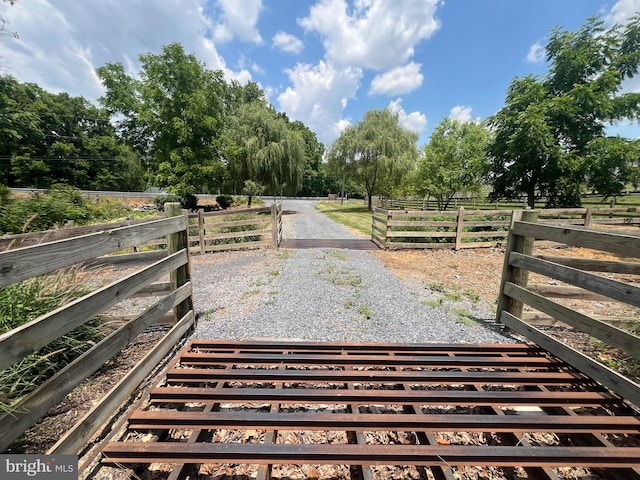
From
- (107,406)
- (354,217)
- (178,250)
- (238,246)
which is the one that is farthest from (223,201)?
(107,406)

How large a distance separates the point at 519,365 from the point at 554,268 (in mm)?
1018

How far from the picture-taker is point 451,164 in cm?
1623

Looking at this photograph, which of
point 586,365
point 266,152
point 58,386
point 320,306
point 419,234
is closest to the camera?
point 58,386

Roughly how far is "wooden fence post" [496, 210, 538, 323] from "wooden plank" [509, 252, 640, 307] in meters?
0.11

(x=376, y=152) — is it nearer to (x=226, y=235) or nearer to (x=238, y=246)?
(x=238, y=246)

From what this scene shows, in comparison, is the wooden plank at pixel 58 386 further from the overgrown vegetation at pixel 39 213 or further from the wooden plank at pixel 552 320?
the overgrown vegetation at pixel 39 213

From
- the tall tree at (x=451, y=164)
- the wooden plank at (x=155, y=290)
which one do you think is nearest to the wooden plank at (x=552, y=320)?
the wooden plank at (x=155, y=290)

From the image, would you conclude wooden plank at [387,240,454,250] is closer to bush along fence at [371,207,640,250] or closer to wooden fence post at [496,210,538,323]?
bush along fence at [371,207,640,250]

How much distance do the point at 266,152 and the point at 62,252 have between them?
58.6 ft

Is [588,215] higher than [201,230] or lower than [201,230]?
higher

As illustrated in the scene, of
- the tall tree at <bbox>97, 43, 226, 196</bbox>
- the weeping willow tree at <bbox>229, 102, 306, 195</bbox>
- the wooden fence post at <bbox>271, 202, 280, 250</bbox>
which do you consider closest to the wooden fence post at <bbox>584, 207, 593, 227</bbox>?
the wooden fence post at <bbox>271, 202, 280, 250</bbox>

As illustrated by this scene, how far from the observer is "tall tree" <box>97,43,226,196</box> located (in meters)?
14.6

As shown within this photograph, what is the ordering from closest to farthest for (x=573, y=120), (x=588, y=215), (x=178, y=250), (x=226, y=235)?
(x=178, y=250) → (x=226, y=235) → (x=588, y=215) → (x=573, y=120)

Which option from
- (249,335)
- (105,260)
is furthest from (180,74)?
(249,335)
